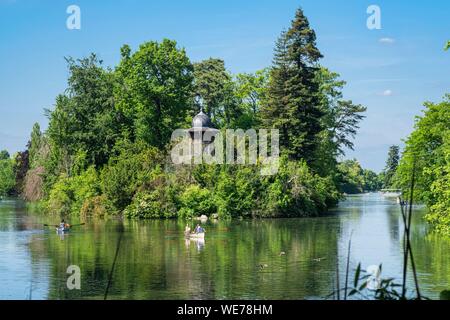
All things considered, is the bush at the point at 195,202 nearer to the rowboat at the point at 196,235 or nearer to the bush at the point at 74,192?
the bush at the point at 74,192

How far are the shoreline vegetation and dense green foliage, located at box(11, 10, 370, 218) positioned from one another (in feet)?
0.31

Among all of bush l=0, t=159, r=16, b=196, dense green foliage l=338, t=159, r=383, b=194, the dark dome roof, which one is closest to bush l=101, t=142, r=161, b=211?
the dark dome roof

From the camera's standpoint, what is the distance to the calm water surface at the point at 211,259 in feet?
66.7

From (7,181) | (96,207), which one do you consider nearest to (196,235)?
(96,207)

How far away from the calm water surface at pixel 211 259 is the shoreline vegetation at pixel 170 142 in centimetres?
648

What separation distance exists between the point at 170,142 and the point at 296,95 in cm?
1099

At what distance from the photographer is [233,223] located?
44.6 m

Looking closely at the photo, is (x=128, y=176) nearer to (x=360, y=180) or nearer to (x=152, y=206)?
(x=152, y=206)

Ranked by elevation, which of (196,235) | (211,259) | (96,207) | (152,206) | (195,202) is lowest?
(211,259)

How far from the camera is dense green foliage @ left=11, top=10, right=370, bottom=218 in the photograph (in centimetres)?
4941

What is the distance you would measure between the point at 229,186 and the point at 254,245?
→ 57.3 ft

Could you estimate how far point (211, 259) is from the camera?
88.6 ft

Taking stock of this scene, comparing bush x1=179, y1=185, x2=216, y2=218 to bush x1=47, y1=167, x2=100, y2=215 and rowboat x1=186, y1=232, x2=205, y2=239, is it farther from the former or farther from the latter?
rowboat x1=186, y1=232, x2=205, y2=239
